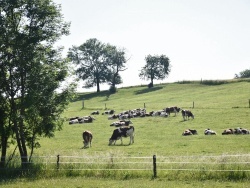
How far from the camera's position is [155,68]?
10256 cm

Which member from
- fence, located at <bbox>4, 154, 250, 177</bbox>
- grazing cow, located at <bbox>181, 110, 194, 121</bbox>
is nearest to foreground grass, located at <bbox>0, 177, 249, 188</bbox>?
fence, located at <bbox>4, 154, 250, 177</bbox>

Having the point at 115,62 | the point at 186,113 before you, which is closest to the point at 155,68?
the point at 115,62

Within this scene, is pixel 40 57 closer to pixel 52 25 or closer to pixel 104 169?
pixel 52 25

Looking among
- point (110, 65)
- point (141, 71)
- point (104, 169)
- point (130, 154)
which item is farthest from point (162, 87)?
point (104, 169)

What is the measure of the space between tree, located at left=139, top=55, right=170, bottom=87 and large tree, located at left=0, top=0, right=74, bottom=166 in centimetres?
7985

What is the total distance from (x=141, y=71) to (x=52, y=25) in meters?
81.3

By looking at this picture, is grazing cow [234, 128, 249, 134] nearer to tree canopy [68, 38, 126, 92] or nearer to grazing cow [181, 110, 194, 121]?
grazing cow [181, 110, 194, 121]

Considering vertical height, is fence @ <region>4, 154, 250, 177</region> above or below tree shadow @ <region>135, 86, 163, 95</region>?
below

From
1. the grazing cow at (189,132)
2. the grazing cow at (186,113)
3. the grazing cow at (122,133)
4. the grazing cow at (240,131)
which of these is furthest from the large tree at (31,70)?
the grazing cow at (186,113)

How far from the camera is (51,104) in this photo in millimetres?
22359

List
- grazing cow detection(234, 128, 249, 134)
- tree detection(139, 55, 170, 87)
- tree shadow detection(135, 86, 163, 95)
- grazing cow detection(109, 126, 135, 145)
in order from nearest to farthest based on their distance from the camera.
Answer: grazing cow detection(109, 126, 135, 145) → grazing cow detection(234, 128, 249, 134) → tree shadow detection(135, 86, 163, 95) → tree detection(139, 55, 170, 87)

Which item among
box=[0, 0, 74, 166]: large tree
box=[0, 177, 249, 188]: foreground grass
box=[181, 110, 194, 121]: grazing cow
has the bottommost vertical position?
box=[0, 177, 249, 188]: foreground grass

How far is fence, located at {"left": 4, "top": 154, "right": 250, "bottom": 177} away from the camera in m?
18.3

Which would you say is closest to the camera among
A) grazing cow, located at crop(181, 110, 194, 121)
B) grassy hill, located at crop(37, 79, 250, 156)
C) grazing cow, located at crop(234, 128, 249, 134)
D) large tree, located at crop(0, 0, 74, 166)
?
large tree, located at crop(0, 0, 74, 166)
